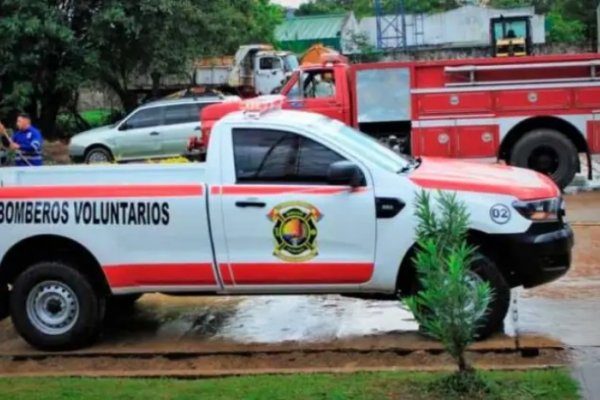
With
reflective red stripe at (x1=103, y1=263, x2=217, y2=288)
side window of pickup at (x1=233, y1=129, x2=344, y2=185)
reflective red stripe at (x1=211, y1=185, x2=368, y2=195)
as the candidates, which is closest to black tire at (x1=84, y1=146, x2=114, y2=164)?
reflective red stripe at (x1=103, y1=263, x2=217, y2=288)

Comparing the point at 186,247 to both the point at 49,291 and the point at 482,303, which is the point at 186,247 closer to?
the point at 49,291

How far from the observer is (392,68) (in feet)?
55.2

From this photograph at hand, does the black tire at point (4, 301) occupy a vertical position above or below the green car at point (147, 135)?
below

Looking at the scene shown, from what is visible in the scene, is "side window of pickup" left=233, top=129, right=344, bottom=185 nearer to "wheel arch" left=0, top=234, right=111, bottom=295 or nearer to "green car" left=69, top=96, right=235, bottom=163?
"wheel arch" left=0, top=234, right=111, bottom=295

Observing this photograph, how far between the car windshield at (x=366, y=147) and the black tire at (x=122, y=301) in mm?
2253

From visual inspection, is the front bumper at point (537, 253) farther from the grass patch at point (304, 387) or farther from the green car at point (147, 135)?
the green car at point (147, 135)

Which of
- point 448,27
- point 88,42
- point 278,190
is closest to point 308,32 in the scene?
point 448,27

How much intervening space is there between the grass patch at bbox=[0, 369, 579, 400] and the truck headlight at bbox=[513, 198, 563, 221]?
1.36 metres

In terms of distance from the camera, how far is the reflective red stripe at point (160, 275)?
26.1ft

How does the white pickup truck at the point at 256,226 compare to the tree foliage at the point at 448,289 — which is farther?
the white pickup truck at the point at 256,226

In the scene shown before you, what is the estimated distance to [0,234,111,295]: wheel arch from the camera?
824 centimetres

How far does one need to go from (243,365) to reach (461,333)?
7.05 ft

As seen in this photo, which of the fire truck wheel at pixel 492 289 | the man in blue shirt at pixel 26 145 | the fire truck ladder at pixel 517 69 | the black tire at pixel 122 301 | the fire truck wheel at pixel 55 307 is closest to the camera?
the fire truck wheel at pixel 492 289

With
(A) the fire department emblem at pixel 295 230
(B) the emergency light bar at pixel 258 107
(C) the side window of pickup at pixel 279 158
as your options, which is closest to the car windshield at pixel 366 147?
(C) the side window of pickup at pixel 279 158
